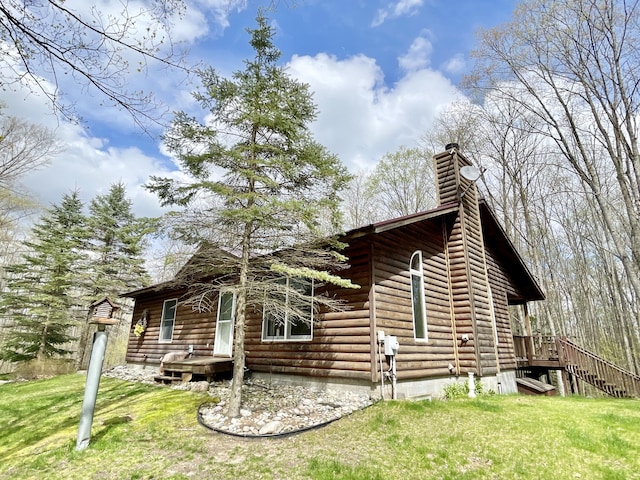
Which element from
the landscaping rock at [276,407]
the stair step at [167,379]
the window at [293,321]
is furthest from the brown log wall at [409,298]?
the stair step at [167,379]

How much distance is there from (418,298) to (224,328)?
5.85m

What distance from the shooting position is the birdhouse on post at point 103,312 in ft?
16.6

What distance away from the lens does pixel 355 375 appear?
22.1ft

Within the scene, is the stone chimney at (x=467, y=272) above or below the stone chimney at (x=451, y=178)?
below

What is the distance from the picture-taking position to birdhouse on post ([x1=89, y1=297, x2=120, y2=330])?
16.6 feet

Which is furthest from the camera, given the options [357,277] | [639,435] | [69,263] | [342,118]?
[69,263]

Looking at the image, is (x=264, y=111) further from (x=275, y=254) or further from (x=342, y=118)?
(x=342, y=118)

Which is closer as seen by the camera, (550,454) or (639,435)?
(550,454)

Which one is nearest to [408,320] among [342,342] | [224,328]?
[342,342]

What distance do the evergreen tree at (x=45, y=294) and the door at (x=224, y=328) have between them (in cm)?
1059

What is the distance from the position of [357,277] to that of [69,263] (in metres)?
16.7

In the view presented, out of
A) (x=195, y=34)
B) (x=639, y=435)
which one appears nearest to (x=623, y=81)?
(x=639, y=435)

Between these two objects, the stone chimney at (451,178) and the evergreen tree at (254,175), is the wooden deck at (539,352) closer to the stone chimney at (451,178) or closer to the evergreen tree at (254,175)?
the stone chimney at (451,178)

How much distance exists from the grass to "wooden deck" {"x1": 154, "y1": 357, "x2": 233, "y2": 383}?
5.62ft
